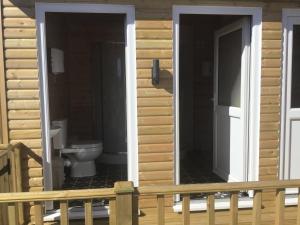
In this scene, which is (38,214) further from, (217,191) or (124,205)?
(217,191)

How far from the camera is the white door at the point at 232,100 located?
3367mm

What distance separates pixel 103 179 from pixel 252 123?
73.7 inches

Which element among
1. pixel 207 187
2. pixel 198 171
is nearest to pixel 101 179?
pixel 198 171

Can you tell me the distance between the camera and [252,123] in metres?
3.30

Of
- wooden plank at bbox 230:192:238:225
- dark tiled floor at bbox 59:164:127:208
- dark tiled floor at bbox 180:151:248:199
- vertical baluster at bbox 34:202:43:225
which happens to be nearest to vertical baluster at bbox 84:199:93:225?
vertical baluster at bbox 34:202:43:225

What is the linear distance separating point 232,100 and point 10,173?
7.65ft

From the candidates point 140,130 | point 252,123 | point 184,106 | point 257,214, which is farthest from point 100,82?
point 257,214

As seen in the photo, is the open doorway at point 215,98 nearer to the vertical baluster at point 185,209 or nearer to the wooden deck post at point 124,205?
the vertical baluster at point 185,209

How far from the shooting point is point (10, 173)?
2873 mm

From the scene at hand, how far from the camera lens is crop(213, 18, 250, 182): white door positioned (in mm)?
3367

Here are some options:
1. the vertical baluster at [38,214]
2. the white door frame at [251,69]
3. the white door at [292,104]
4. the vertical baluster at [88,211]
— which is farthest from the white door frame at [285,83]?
the vertical baluster at [38,214]

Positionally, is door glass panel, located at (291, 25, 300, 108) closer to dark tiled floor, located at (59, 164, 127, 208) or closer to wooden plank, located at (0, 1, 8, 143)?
dark tiled floor, located at (59, 164, 127, 208)

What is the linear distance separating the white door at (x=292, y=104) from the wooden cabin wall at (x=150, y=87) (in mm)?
103

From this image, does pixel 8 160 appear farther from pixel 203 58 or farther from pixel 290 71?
pixel 203 58
